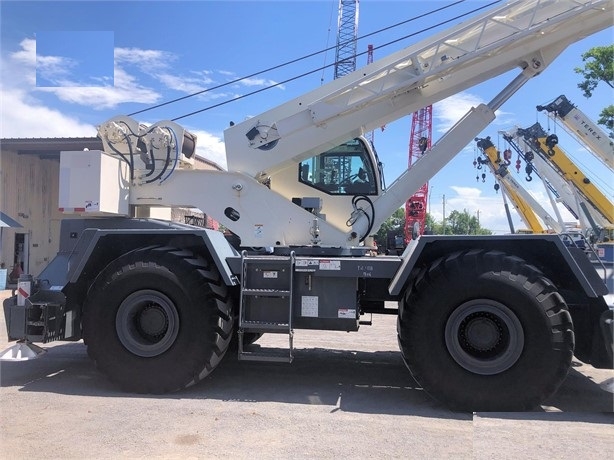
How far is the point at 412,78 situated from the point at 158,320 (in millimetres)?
4401

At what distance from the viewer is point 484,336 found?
5094 millimetres

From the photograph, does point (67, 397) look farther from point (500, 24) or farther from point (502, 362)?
point (500, 24)

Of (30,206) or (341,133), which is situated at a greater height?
(341,133)

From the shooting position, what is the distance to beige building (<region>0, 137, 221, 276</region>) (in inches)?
727

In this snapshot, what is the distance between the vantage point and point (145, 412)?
495 cm

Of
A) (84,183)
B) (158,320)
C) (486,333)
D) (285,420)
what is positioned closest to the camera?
(285,420)

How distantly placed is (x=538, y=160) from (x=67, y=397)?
66.4ft

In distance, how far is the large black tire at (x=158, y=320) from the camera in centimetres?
554

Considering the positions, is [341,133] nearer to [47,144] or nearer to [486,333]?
[486,333]

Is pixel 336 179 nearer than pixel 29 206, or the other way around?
pixel 336 179

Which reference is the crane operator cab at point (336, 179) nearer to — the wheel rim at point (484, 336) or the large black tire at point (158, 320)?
the large black tire at point (158, 320)

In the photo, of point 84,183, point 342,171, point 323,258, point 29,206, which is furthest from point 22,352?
point 29,206

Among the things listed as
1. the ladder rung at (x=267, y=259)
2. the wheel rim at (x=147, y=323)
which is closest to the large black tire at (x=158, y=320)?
the wheel rim at (x=147, y=323)

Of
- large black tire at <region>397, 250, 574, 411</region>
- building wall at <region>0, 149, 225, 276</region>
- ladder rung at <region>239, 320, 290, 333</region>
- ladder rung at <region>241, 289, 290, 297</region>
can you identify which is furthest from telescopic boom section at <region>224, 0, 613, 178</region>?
building wall at <region>0, 149, 225, 276</region>
